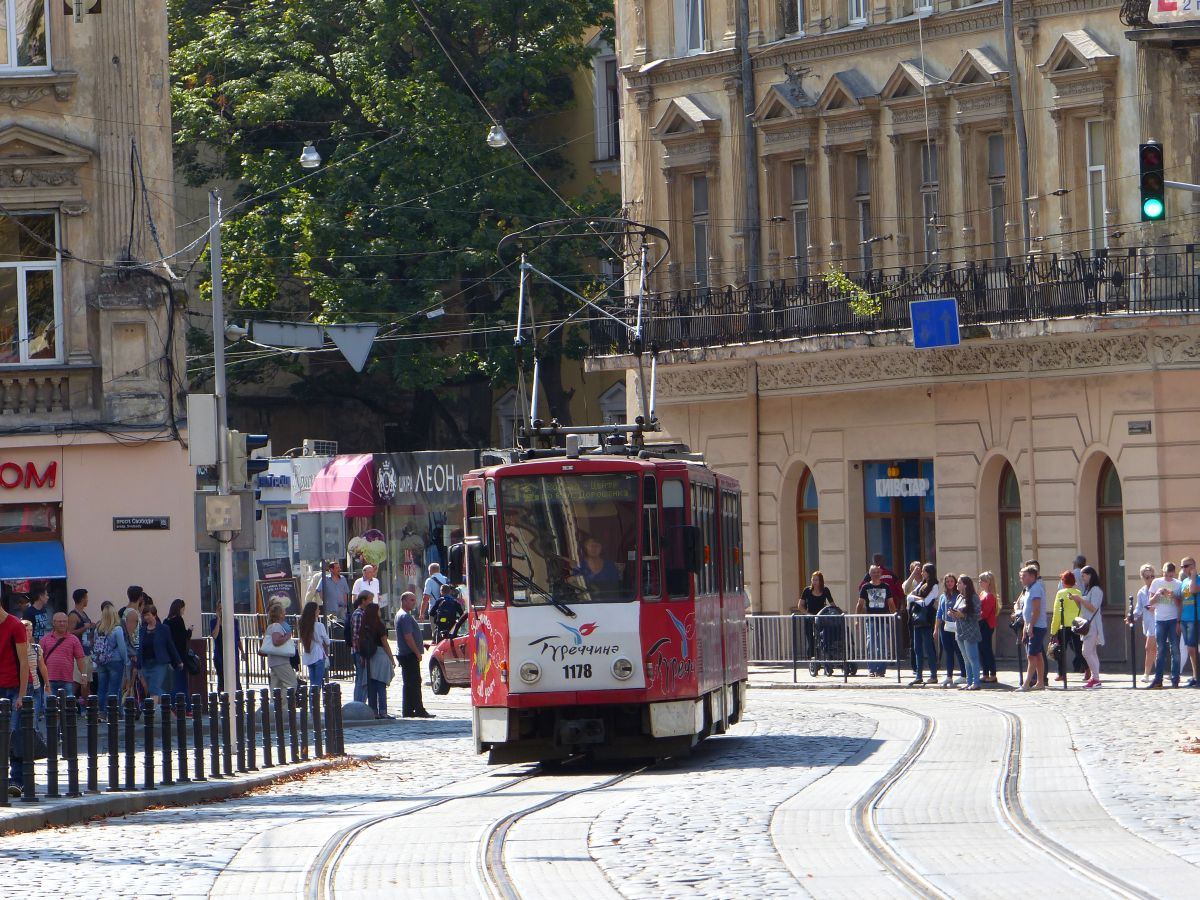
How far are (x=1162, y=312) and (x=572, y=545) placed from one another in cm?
1564

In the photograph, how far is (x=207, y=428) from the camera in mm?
22875

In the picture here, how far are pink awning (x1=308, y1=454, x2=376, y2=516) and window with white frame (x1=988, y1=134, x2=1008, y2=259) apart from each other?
17313 millimetres

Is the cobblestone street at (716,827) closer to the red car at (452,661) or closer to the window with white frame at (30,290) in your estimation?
the red car at (452,661)

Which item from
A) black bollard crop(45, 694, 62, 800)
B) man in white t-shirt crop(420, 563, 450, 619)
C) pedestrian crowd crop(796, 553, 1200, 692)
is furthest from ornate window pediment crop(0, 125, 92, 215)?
black bollard crop(45, 694, 62, 800)

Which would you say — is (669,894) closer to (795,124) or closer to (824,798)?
(824,798)

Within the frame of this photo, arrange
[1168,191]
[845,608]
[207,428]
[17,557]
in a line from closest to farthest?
[207,428] < [17,557] < [1168,191] < [845,608]

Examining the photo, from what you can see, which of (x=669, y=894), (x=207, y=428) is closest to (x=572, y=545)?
(x=207, y=428)

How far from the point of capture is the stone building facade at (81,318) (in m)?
32.0

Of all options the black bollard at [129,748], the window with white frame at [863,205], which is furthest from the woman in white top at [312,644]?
the window with white frame at [863,205]

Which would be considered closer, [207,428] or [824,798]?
[824,798]

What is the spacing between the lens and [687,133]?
4231cm

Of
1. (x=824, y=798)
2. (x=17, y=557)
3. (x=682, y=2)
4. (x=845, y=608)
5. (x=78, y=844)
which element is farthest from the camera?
(x=682, y=2)

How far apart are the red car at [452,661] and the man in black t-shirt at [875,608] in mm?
6258

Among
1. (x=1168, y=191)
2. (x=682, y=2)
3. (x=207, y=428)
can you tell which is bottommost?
(x=207, y=428)
